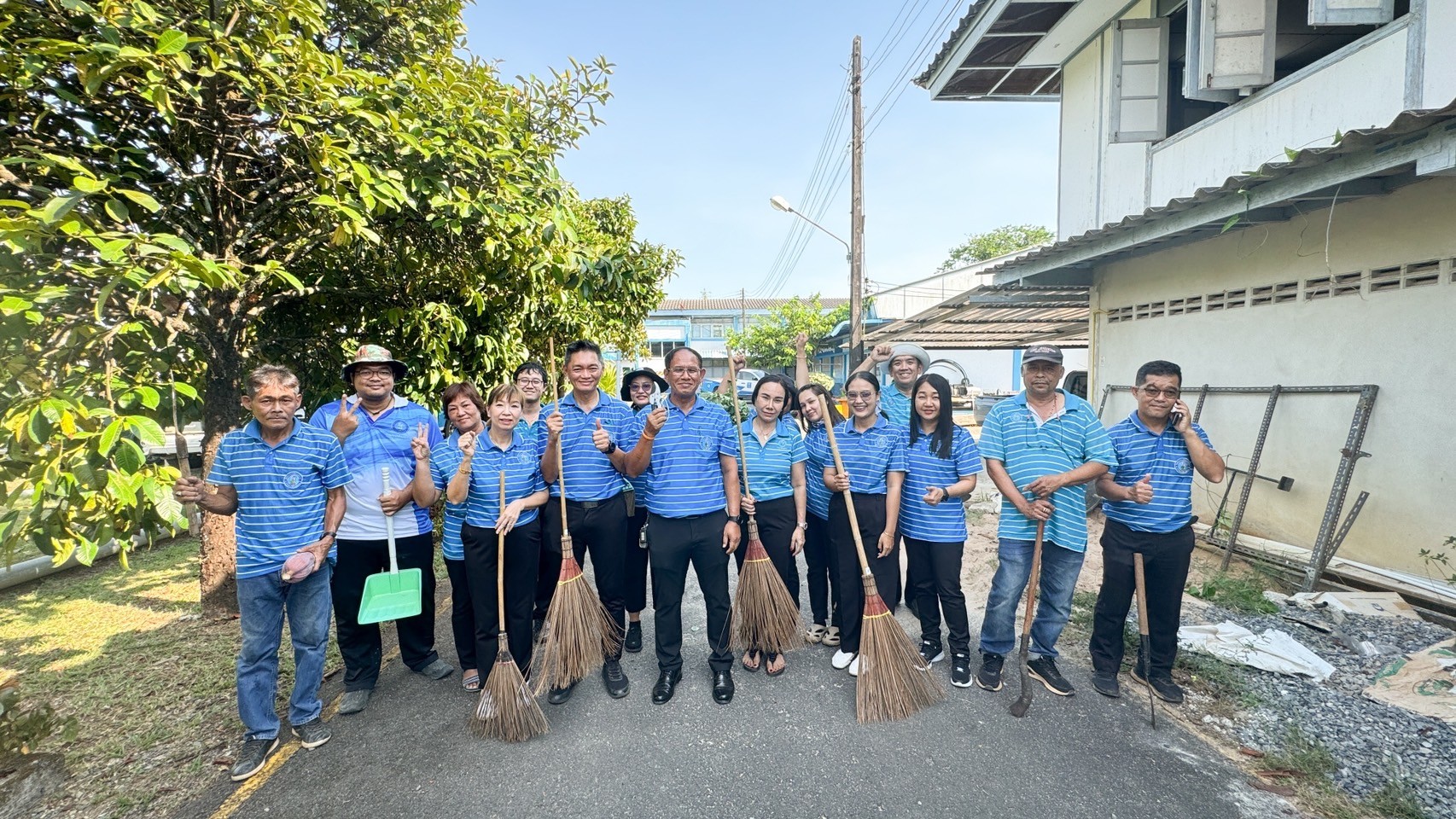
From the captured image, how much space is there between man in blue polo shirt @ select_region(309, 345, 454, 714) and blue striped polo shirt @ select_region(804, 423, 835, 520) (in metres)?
2.23

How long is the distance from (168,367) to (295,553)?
112 centimetres

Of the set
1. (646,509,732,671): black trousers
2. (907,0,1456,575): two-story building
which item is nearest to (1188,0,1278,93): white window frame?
(907,0,1456,575): two-story building

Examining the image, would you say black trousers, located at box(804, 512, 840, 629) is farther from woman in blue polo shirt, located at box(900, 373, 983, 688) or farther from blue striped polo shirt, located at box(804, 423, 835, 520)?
woman in blue polo shirt, located at box(900, 373, 983, 688)

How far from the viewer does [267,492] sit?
2.82 m

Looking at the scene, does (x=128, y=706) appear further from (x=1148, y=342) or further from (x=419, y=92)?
(x=1148, y=342)

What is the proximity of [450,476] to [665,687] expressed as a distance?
1.65 metres

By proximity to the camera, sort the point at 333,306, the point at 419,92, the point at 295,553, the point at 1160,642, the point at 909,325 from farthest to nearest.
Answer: the point at 909,325 → the point at 333,306 → the point at 419,92 → the point at 1160,642 → the point at 295,553

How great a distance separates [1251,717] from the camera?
311 centimetres

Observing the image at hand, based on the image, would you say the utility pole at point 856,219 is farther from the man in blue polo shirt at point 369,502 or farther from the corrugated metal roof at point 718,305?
the corrugated metal roof at point 718,305

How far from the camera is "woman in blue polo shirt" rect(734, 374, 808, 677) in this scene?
369 centimetres

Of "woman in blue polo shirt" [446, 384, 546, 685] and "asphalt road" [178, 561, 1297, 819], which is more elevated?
"woman in blue polo shirt" [446, 384, 546, 685]

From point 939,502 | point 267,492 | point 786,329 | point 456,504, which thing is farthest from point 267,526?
point 786,329

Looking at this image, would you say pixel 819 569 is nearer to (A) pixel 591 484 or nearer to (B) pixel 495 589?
(A) pixel 591 484

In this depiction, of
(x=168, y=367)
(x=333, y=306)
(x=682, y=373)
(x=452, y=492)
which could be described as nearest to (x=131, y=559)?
(x=333, y=306)
